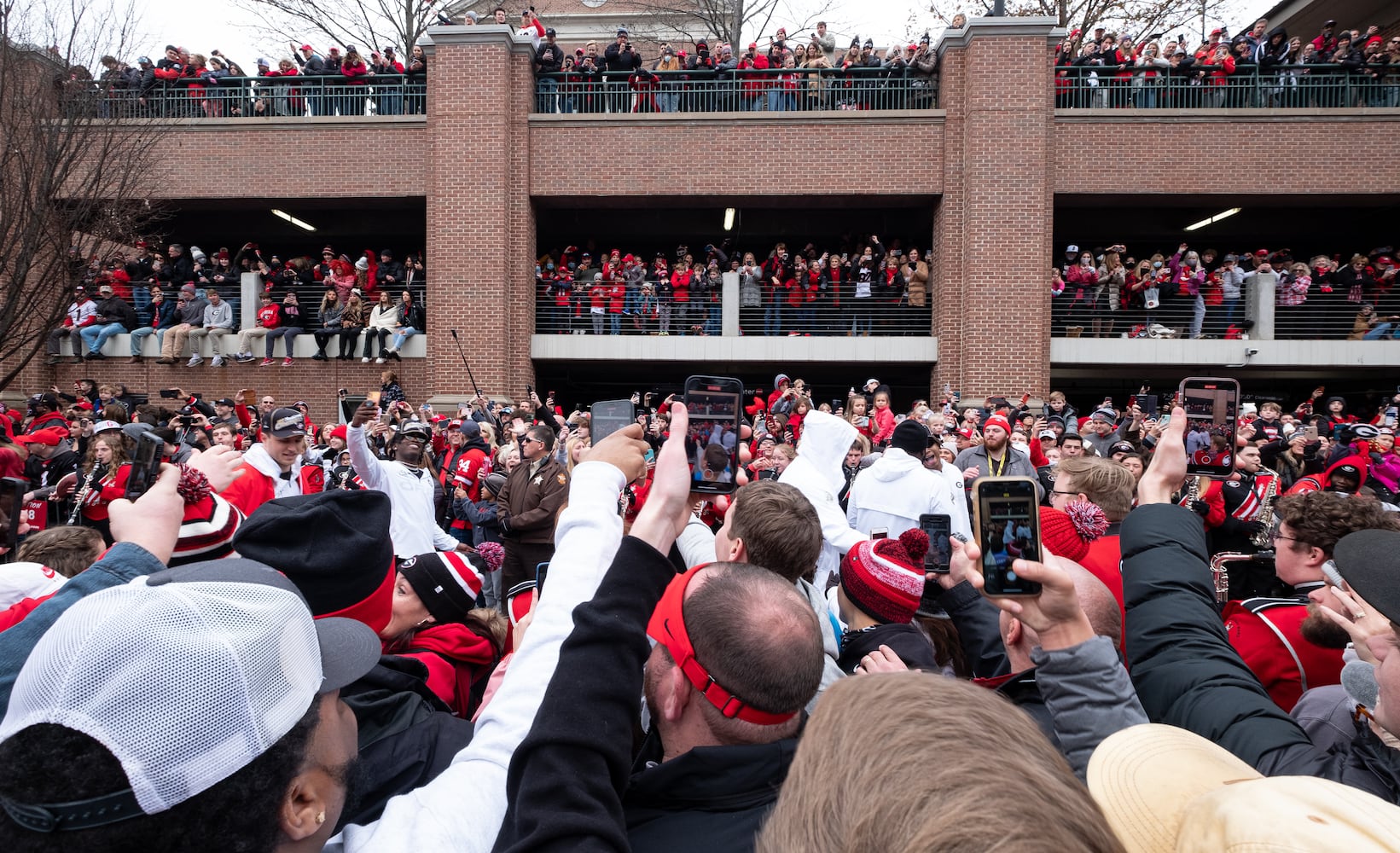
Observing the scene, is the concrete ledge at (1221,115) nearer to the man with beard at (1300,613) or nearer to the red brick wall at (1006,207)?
the red brick wall at (1006,207)

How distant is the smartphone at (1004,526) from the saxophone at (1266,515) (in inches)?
203

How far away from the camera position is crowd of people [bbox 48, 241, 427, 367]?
1834 cm

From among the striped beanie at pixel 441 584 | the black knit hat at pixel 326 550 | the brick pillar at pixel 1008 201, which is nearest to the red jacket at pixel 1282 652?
the striped beanie at pixel 441 584

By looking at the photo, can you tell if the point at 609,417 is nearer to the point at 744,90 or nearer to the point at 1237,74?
the point at 744,90

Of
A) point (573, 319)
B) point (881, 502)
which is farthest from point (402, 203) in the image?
point (881, 502)

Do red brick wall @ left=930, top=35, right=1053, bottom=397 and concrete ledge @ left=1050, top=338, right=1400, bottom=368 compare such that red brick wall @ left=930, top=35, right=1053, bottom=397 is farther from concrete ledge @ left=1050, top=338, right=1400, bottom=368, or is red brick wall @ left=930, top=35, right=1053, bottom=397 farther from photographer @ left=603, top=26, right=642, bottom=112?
photographer @ left=603, top=26, right=642, bottom=112

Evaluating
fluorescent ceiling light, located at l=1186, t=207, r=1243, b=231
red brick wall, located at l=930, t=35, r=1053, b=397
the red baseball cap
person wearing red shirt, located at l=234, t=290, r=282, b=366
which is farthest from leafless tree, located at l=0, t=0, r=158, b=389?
fluorescent ceiling light, located at l=1186, t=207, r=1243, b=231

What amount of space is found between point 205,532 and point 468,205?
16049mm

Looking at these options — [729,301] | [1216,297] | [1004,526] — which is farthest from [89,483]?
[1216,297]

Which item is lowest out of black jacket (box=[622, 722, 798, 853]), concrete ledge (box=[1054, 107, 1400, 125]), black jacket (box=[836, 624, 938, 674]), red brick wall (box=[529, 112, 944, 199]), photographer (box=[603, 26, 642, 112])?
black jacket (box=[836, 624, 938, 674])

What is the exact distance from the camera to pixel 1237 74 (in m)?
17.9

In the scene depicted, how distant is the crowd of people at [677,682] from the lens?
0.95 metres

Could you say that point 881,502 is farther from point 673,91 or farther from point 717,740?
point 673,91

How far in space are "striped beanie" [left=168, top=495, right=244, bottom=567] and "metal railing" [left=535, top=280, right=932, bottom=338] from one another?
16454 mm
